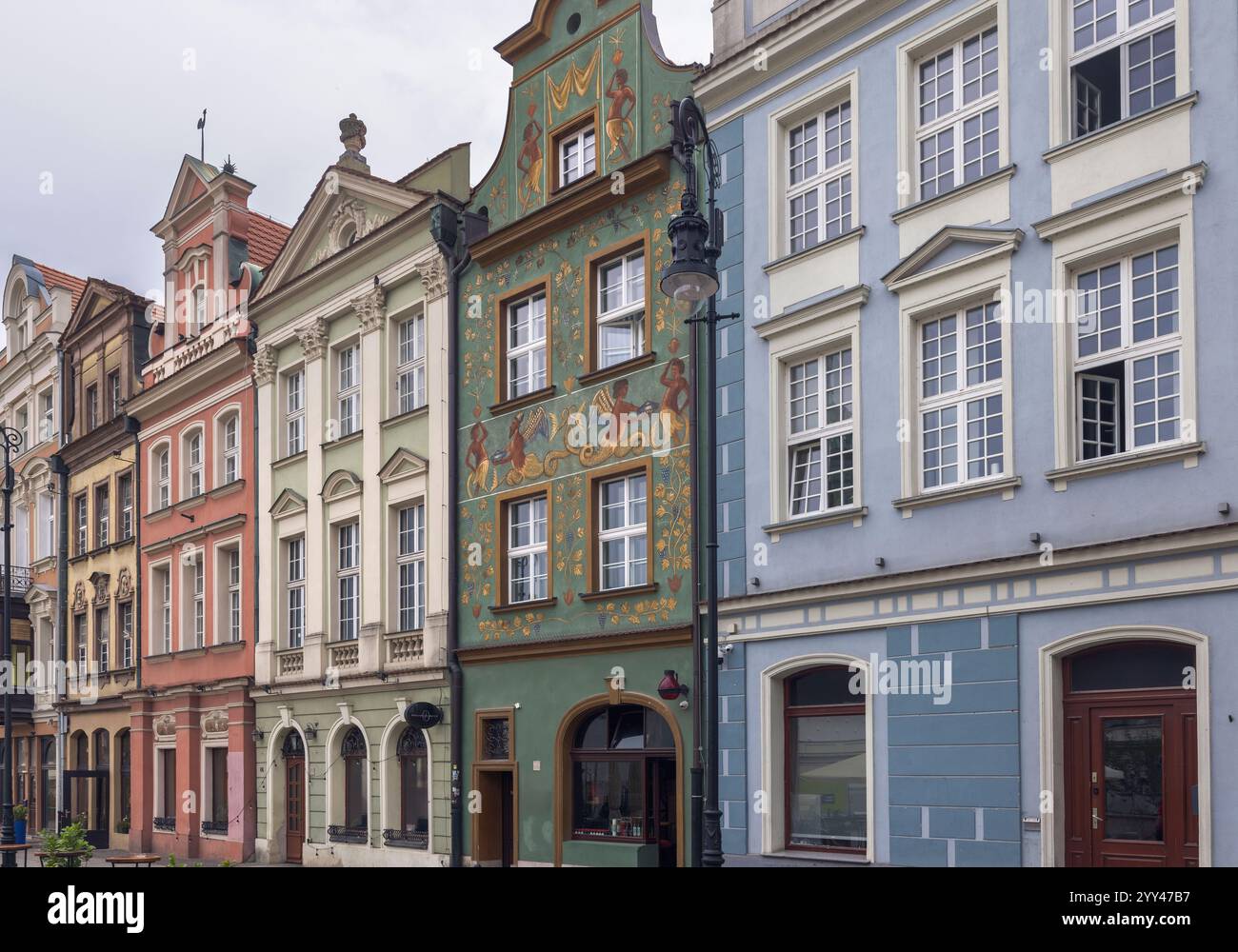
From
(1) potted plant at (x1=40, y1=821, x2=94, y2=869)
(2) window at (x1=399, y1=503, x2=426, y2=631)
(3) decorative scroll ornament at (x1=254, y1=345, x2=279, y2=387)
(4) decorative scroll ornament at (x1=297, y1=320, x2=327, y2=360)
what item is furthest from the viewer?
(3) decorative scroll ornament at (x1=254, y1=345, x2=279, y2=387)

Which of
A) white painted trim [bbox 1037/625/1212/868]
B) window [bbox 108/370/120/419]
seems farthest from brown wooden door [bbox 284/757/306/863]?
white painted trim [bbox 1037/625/1212/868]

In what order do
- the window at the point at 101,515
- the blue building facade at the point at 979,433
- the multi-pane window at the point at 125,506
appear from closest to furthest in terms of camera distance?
the blue building facade at the point at 979,433
the multi-pane window at the point at 125,506
the window at the point at 101,515

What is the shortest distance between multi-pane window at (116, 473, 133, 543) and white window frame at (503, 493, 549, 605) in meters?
17.3

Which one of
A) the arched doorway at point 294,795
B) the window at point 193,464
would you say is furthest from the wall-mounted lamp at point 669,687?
the window at point 193,464

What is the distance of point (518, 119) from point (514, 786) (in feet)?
35.9

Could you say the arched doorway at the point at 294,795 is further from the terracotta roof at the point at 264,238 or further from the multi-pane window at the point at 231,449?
the terracotta roof at the point at 264,238

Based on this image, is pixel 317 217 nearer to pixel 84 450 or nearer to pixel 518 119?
pixel 518 119

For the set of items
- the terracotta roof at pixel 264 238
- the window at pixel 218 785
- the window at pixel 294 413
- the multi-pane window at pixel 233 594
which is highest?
the terracotta roof at pixel 264 238

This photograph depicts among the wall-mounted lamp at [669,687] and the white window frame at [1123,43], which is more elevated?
the white window frame at [1123,43]

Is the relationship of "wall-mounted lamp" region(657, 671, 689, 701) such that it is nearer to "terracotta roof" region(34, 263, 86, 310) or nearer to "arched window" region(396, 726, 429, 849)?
"arched window" region(396, 726, 429, 849)

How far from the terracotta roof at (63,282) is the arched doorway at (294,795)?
822 inches

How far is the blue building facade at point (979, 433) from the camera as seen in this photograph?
14.3 metres

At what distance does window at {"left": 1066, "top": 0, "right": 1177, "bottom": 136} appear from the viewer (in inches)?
593
